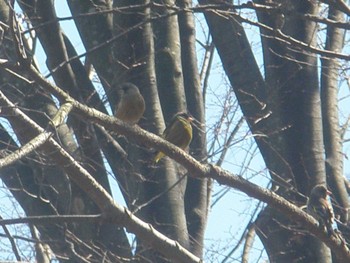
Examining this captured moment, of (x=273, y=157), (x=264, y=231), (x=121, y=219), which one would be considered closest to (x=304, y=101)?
(x=273, y=157)

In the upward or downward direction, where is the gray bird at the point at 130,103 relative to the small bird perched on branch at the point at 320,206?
upward

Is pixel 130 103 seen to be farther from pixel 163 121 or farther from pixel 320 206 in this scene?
pixel 320 206

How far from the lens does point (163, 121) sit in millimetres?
8312

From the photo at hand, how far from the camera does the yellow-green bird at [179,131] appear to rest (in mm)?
8000

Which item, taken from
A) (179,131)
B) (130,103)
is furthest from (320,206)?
(130,103)

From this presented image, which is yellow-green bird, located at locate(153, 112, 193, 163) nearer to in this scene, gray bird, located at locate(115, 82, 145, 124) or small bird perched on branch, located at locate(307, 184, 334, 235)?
gray bird, located at locate(115, 82, 145, 124)

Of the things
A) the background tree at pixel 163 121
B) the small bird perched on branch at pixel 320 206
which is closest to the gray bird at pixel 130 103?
the background tree at pixel 163 121

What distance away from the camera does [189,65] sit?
368 inches

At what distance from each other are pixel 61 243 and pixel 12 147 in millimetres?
866

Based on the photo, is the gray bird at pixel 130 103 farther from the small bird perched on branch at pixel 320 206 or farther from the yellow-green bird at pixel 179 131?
the small bird perched on branch at pixel 320 206

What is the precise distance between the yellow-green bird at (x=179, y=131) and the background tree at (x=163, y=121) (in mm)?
130

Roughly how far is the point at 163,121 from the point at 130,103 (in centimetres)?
42

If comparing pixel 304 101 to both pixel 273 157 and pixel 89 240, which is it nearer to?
pixel 273 157

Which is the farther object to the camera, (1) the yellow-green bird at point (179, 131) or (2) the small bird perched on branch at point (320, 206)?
(1) the yellow-green bird at point (179, 131)
